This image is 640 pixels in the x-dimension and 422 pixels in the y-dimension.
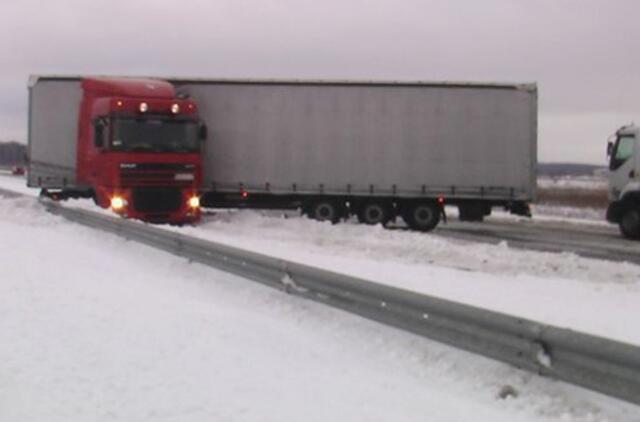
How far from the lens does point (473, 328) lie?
653 cm

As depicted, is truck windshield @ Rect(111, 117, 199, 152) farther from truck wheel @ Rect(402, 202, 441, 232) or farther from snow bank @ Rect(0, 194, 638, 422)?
snow bank @ Rect(0, 194, 638, 422)

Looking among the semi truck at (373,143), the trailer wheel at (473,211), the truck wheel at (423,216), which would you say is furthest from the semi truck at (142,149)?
the trailer wheel at (473,211)

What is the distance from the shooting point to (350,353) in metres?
7.29

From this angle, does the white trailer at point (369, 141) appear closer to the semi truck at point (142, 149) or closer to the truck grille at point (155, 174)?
the semi truck at point (142, 149)

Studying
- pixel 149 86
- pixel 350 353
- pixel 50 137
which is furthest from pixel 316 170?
pixel 350 353

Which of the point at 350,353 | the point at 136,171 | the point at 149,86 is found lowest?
the point at 350,353

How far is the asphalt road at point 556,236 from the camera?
18969 millimetres

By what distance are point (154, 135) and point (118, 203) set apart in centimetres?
→ 196

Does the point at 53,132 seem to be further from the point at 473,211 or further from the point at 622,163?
the point at 622,163

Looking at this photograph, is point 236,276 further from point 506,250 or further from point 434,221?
point 434,221

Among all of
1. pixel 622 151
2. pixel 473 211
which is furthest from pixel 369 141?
pixel 622 151

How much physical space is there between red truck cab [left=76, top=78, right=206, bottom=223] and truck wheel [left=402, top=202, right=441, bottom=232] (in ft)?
21.2

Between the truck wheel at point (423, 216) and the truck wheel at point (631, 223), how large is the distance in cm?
517

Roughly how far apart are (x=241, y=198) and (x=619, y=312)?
16.4m
